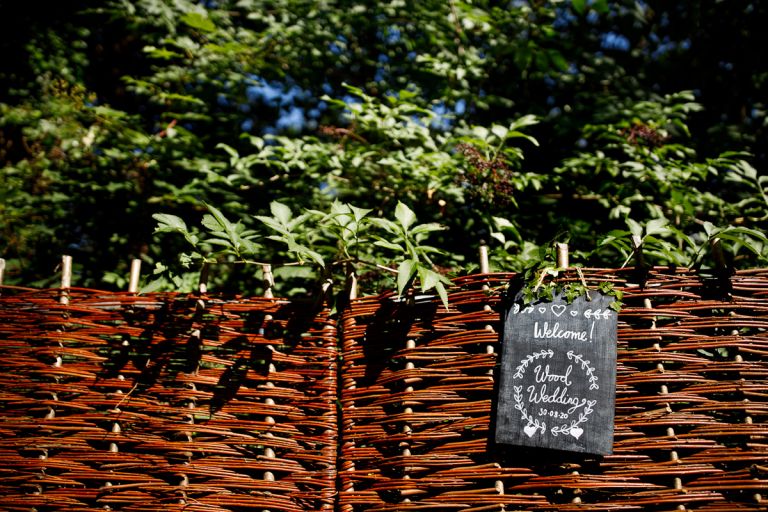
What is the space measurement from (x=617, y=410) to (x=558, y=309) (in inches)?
12.1

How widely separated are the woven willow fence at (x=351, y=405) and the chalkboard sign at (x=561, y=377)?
0.05 metres

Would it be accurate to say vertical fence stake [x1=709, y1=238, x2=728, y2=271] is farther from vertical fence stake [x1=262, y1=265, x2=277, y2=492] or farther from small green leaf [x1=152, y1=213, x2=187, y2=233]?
small green leaf [x1=152, y1=213, x2=187, y2=233]

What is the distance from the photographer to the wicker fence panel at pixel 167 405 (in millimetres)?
1535

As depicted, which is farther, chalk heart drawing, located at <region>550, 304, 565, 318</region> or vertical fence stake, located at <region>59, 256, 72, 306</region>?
vertical fence stake, located at <region>59, 256, 72, 306</region>

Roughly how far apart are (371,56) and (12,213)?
101 inches

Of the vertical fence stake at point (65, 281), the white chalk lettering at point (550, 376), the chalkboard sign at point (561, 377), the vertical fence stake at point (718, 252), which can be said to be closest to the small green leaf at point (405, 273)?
the chalkboard sign at point (561, 377)

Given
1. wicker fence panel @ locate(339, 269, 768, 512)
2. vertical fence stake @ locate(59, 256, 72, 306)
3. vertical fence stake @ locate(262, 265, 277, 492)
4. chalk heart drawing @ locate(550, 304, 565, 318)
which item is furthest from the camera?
vertical fence stake @ locate(59, 256, 72, 306)

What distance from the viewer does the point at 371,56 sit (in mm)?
3662

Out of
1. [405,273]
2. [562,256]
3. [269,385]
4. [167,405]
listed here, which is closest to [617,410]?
[562,256]

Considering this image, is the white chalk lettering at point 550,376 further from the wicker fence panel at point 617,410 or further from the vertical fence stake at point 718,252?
the vertical fence stake at point 718,252

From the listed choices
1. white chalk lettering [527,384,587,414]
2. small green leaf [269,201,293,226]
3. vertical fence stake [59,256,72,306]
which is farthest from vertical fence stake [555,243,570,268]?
vertical fence stake [59,256,72,306]

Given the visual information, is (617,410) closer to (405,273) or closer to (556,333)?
(556,333)

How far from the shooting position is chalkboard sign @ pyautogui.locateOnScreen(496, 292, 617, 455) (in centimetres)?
131

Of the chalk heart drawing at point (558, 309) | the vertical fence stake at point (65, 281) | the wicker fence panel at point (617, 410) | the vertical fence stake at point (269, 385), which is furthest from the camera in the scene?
the vertical fence stake at point (65, 281)
